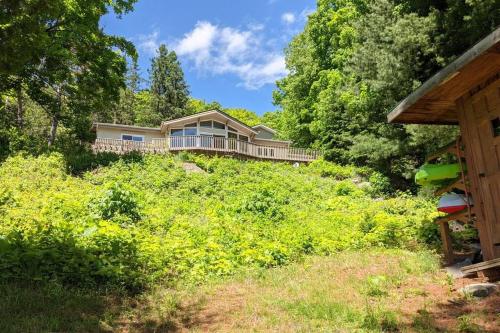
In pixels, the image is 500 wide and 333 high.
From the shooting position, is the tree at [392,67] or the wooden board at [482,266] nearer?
the wooden board at [482,266]

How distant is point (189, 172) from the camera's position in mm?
21281

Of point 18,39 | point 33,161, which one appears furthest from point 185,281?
point 33,161

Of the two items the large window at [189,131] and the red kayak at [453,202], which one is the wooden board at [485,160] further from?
the large window at [189,131]

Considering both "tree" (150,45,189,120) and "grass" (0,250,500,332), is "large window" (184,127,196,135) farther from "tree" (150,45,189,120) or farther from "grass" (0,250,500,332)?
"grass" (0,250,500,332)

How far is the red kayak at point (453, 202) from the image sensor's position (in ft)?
25.0

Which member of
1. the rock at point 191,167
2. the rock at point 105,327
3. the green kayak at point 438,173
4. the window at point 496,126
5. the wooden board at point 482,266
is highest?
the rock at point 191,167

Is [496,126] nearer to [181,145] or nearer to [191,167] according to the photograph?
[191,167]

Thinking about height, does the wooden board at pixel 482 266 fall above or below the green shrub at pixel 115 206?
Answer: below

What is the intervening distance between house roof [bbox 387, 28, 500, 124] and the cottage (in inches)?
850

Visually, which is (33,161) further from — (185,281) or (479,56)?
(479,56)

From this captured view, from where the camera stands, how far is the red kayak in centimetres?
761

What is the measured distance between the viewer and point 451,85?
703cm

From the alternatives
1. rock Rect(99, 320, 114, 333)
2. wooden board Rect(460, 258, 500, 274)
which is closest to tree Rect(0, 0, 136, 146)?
rock Rect(99, 320, 114, 333)

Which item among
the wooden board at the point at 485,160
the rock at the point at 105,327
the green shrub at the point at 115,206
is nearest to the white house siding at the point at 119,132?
the green shrub at the point at 115,206
